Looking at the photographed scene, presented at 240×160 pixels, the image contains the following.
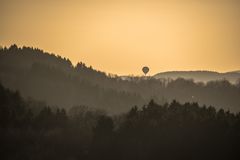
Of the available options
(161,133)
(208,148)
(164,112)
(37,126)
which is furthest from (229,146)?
(37,126)

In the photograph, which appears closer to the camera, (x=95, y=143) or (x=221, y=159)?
(x=221, y=159)

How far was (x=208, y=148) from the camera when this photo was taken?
158000 millimetres

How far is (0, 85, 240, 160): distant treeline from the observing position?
160m

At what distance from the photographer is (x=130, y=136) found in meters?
170

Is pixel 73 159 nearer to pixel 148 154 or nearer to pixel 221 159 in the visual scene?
pixel 148 154

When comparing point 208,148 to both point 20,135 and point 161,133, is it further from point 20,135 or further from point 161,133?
point 20,135

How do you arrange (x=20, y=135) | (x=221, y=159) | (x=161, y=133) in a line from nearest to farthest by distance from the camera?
(x=221, y=159)
(x=161, y=133)
(x=20, y=135)

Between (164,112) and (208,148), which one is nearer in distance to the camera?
(208,148)

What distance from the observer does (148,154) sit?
161 meters

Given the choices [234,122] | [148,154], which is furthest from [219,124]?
[148,154]

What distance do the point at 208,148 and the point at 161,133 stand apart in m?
11.8

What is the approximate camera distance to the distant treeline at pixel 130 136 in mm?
159875

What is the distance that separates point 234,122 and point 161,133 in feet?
31.6

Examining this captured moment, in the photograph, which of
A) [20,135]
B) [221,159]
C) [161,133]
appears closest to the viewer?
[221,159]
